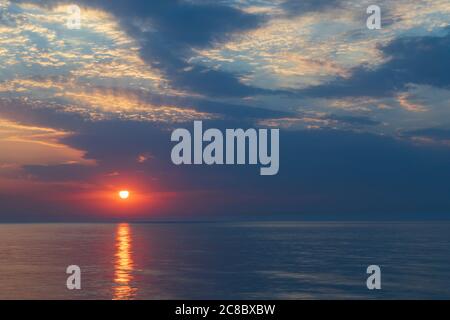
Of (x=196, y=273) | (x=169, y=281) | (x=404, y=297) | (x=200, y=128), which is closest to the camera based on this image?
(x=200, y=128)

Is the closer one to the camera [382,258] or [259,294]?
[259,294]

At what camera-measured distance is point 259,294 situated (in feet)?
158

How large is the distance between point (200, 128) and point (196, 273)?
32.2 metres

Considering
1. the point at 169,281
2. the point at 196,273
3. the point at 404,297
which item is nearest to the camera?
the point at 404,297

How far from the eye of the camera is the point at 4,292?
50.1 meters
